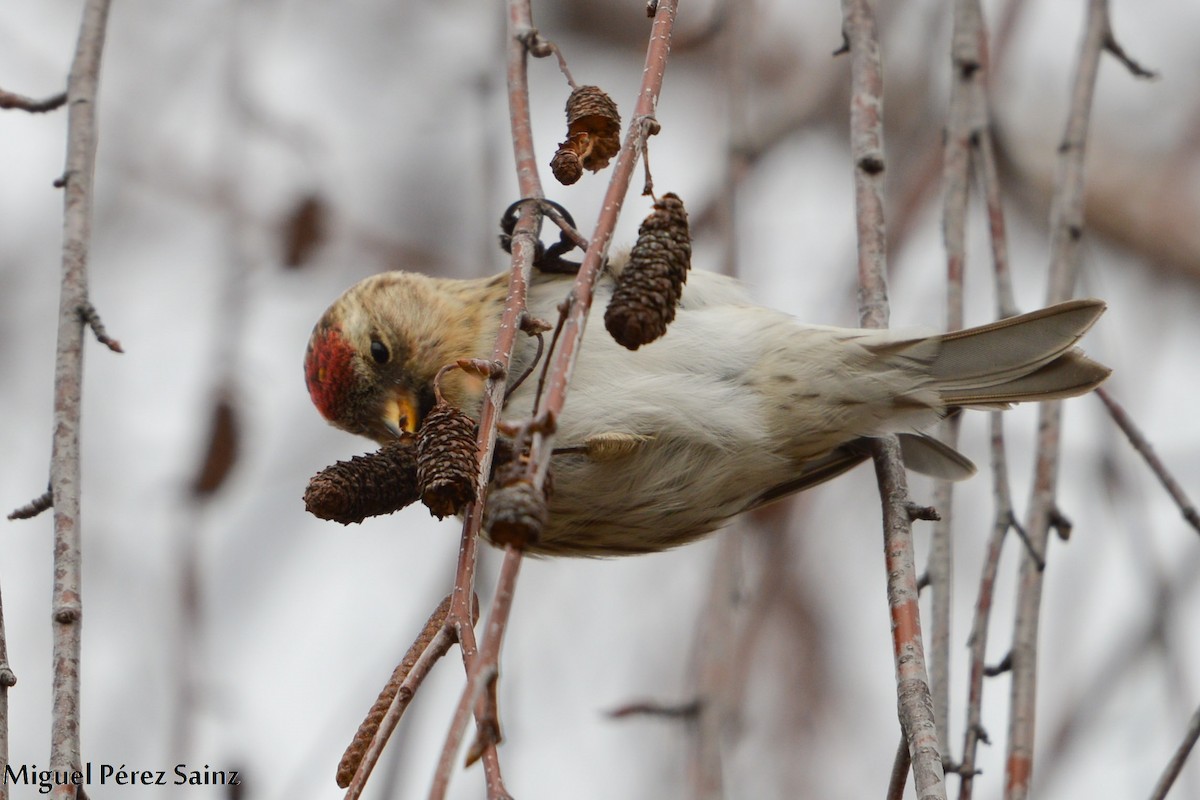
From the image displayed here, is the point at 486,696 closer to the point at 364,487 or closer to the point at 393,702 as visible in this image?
the point at 393,702

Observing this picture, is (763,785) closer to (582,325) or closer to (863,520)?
(863,520)

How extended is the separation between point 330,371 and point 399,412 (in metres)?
0.20

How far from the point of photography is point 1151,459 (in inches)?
93.7

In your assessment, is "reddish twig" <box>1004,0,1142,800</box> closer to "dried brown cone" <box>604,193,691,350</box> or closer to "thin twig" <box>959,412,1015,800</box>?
"thin twig" <box>959,412,1015,800</box>

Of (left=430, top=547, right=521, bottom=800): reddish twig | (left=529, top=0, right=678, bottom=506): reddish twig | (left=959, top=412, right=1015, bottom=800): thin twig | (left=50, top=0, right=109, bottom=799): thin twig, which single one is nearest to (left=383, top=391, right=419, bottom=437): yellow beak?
(left=50, top=0, right=109, bottom=799): thin twig

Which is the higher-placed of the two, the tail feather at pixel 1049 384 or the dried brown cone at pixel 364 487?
the tail feather at pixel 1049 384

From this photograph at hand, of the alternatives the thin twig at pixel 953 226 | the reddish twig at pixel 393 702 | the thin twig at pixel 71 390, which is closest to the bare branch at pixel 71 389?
the thin twig at pixel 71 390

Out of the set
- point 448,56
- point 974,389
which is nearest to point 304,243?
point 448,56

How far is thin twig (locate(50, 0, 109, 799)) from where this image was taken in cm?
149

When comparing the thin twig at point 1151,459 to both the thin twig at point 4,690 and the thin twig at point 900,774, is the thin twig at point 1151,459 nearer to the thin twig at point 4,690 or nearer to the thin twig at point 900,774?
the thin twig at point 900,774

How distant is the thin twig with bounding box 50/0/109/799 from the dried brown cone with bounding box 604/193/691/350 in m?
0.76

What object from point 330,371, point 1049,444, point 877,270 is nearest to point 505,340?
point 877,270

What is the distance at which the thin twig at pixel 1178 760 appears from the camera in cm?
197

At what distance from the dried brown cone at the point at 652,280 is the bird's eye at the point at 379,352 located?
1.40 m
